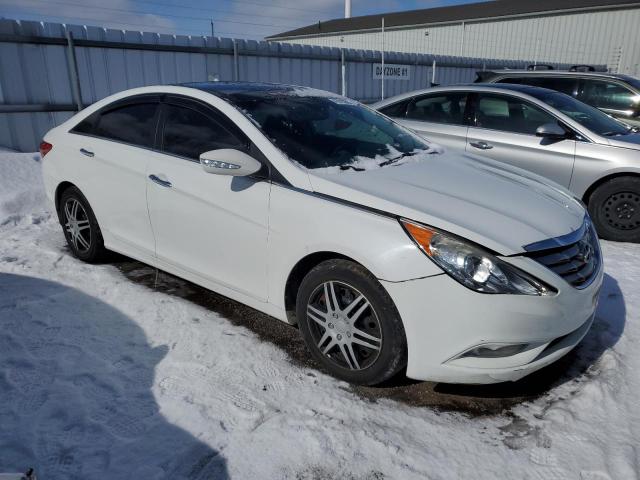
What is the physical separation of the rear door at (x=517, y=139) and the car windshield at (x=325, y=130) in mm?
2215

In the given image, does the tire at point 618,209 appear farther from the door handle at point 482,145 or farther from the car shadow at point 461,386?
the car shadow at point 461,386

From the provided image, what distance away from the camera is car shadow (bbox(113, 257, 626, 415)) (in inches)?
107

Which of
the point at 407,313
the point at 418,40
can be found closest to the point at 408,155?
the point at 407,313

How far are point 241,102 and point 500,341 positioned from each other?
2173 mm

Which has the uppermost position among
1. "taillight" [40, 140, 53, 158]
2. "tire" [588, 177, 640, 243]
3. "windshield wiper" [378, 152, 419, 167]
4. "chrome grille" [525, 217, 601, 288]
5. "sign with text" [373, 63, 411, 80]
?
"sign with text" [373, 63, 411, 80]

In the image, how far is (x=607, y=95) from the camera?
7867 millimetres

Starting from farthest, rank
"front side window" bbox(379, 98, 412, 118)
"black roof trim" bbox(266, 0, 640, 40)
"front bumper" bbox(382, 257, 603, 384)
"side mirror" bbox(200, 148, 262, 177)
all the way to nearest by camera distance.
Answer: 1. "black roof trim" bbox(266, 0, 640, 40)
2. "front side window" bbox(379, 98, 412, 118)
3. "side mirror" bbox(200, 148, 262, 177)
4. "front bumper" bbox(382, 257, 603, 384)

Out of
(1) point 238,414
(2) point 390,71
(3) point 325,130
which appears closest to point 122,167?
(3) point 325,130

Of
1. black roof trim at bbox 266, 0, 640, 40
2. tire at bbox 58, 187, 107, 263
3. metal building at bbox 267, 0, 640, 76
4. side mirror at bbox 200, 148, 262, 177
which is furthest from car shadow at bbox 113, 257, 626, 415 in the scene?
black roof trim at bbox 266, 0, 640, 40

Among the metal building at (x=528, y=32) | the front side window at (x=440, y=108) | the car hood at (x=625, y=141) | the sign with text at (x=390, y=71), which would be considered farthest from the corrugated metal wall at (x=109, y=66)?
the metal building at (x=528, y=32)

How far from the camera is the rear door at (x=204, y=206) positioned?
9.89ft

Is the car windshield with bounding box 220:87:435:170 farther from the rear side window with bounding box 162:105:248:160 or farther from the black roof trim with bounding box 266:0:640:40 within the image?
the black roof trim with bounding box 266:0:640:40

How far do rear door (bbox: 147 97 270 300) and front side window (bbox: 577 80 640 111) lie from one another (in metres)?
6.72

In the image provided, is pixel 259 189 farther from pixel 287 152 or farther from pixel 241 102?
pixel 241 102
